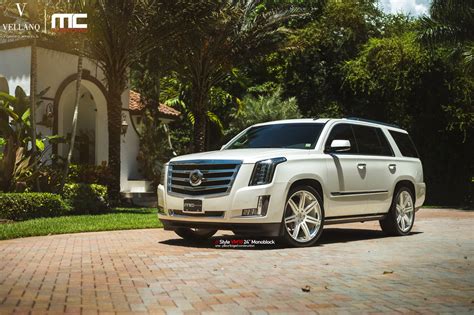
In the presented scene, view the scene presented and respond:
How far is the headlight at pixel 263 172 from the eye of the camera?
27.7ft

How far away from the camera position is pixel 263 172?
8.46 meters

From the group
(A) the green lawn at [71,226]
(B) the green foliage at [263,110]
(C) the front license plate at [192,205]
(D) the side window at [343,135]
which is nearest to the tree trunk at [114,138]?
(A) the green lawn at [71,226]

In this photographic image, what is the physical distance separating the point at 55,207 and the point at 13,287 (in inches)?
401

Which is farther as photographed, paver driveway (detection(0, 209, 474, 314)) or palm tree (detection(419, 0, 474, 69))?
palm tree (detection(419, 0, 474, 69))

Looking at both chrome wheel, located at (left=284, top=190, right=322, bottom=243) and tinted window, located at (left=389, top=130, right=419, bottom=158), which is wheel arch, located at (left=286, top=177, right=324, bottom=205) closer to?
chrome wheel, located at (left=284, top=190, right=322, bottom=243)

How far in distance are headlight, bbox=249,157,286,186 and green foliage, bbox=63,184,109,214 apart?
9.61 metres

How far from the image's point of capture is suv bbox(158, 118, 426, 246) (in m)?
8.46

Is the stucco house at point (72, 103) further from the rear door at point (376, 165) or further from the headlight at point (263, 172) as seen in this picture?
the headlight at point (263, 172)

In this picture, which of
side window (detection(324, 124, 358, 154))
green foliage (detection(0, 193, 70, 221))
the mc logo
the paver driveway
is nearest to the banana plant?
green foliage (detection(0, 193, 70, 221))

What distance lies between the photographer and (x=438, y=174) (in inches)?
1089

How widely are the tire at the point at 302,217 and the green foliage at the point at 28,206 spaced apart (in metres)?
8.26

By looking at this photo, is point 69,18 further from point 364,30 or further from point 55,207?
point 364,30

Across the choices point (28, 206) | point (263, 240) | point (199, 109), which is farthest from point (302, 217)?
point (199, 109)

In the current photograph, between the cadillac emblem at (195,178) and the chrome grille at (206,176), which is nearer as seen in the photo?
the chrome grille at (206,176)
